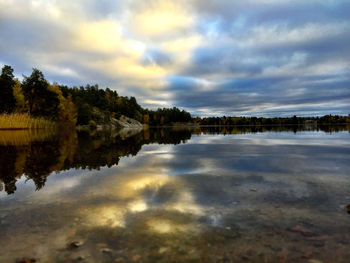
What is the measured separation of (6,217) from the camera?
229 inches

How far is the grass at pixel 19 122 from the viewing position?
50312 millimetres

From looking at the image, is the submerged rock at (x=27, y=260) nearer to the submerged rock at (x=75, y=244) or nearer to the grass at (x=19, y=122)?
the submerged rock at (x=75, y=244)

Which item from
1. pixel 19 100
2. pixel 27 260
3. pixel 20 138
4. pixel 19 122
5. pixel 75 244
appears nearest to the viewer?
pixel 27 260

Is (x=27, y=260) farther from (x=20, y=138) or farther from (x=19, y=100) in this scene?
(x=19, y=100)

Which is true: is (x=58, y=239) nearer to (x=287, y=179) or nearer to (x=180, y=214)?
(x=180, y=214)

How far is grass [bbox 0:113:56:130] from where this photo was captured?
5031 cm

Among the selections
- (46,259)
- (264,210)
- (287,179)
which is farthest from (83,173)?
(287,179)

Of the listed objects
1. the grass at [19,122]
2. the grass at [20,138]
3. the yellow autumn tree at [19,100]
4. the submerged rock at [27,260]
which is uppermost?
the yellow autumn tree at [19,100]

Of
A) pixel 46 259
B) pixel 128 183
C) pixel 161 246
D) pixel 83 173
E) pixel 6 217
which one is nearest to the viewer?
pixel 46 259

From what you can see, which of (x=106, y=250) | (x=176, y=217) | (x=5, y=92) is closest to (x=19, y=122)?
(x=5, y=92)

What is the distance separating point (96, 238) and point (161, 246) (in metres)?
1.43

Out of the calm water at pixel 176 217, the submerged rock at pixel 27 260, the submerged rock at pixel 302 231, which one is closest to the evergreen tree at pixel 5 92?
the calm water at pixel 176 217

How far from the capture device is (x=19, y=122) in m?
52.6

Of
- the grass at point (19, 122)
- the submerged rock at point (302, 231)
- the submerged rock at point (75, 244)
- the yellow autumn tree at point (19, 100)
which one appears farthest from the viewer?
the yellow autumn tree at point (19, 100)
